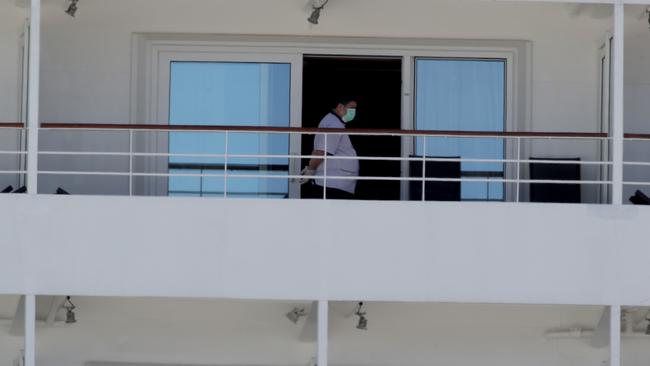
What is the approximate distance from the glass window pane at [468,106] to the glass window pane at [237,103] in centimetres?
125

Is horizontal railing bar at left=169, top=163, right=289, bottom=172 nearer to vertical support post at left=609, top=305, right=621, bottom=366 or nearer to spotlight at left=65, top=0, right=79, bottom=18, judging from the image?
spotlight at left=65, top=0, right=79, bottom=18

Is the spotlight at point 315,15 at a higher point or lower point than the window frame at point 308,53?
higher

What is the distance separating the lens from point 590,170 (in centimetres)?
1233

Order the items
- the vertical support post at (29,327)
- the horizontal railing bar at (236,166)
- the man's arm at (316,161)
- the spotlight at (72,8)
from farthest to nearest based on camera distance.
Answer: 1. the horizontal railing bar at (236,166)
2. the spotlight at (72,8)
3. the man's arm at (316,161)
4. the vertical support post at (29,327)

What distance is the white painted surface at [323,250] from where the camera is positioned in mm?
10273

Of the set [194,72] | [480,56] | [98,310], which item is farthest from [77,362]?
[480,56]

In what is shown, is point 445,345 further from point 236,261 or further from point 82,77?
point 82,77

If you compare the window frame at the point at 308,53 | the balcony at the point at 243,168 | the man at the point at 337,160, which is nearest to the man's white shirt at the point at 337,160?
the man at the point at 337,160

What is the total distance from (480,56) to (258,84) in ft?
6.61

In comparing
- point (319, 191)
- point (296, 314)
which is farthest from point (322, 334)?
point (319, 191)

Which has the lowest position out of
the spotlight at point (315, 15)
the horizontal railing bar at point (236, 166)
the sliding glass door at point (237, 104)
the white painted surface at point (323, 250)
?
the white painted surface at point (323, 250)

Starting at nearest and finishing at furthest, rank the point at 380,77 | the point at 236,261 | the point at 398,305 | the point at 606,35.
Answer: the point at 236,261
the point at 398,305
the point at 606,35
the point at 380,77

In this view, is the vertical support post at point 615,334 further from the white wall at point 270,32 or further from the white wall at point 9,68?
the white wall at point 9,68

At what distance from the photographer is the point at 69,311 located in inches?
439
